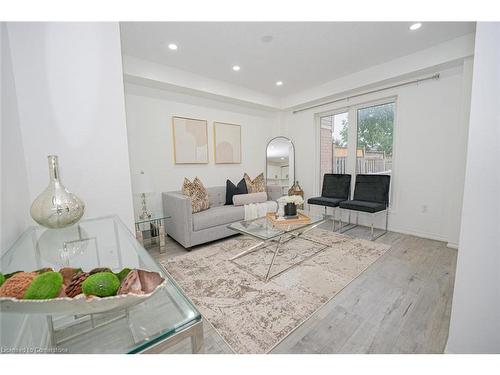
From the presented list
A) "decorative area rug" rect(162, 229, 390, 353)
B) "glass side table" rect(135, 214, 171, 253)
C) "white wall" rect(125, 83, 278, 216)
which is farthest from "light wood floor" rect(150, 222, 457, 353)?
"white wall" rect(125, 83, 278, 216)

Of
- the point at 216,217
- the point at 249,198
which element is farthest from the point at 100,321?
the point at 249,198

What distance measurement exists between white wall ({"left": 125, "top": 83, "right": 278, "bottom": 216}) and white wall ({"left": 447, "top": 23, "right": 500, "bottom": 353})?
3.28 m

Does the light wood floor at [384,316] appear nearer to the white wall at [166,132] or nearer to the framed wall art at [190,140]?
the white wall at [166,132]

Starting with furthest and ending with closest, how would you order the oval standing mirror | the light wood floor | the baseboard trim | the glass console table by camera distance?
the oval standing mirror
the baseboard trim
the light wood floor
the glass console table

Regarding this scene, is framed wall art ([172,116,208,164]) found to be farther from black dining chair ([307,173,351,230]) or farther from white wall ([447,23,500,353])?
white wall ([447,23,500,353])

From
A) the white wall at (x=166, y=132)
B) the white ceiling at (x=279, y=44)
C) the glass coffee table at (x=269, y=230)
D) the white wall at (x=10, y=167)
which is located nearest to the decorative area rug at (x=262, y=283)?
the glass coffee table at (x=269, y=230)

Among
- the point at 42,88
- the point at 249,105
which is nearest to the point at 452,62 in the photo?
the point at 249,105

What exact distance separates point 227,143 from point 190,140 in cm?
74

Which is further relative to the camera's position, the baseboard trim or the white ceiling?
the baseboard trim

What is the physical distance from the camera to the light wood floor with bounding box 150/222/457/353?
123 cm

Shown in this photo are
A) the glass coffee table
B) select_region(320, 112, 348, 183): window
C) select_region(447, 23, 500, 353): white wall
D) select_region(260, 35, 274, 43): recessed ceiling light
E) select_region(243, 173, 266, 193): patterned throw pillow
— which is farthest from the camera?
select_region(320, 112, 348, 183): window

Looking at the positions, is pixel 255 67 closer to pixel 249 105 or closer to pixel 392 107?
pixel 249 105

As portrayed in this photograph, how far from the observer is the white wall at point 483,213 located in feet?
3.02

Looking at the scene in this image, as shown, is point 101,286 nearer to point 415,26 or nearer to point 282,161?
point 415,26
